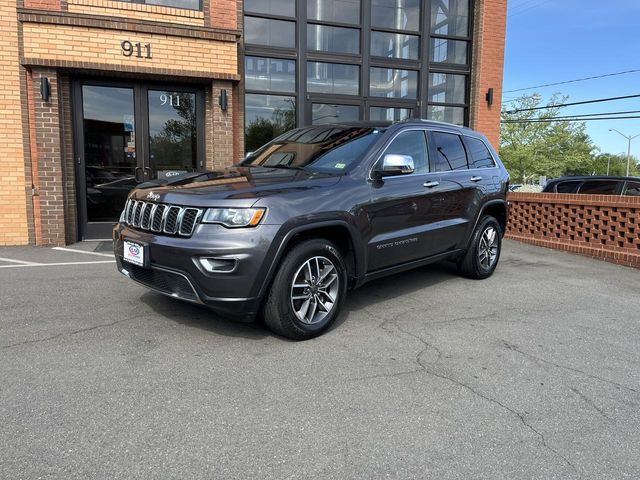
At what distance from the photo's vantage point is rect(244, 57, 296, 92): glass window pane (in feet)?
31.4

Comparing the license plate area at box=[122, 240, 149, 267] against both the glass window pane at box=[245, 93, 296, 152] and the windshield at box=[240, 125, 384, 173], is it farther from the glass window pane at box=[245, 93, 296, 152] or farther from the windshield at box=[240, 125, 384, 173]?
the glass window pane at box=[245, 93, 296, 152]

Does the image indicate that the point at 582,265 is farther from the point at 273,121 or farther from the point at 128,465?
the point at 128,465

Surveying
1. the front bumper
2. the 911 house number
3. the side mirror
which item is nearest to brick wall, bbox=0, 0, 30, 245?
the 911 house number

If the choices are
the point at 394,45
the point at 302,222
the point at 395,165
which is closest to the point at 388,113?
the point at 394,45

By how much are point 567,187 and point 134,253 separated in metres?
9.09

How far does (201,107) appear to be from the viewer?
363 inches

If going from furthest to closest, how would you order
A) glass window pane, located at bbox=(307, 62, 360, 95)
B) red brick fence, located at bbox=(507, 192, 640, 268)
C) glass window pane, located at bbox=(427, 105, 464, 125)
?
glass window pane, located at bbox=(427, 105, 464, 125), glass window pane, located at bbox=(307, 62, 360, 95), red brick fence, located at bbox=(507, 192, 640, 268)

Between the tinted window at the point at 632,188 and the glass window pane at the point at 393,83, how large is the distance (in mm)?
4550

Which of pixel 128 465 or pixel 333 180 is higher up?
pixel 333 180

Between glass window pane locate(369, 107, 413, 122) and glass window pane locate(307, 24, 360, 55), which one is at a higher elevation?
glass window pane locate(307, 24, 360, 55)

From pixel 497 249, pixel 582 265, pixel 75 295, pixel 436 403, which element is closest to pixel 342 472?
pixel 436 403

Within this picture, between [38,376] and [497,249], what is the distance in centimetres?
545

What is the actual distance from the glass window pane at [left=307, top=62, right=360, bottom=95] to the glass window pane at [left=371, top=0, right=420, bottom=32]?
115cm

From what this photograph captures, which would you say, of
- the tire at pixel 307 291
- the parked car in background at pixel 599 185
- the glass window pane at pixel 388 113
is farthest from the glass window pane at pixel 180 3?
the parked car in background at pixel 599 185
